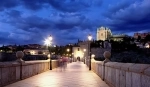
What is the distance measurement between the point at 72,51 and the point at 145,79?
5895 inches

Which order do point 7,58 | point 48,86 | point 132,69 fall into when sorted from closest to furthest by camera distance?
point 132,69
point 48,86
point 7,58

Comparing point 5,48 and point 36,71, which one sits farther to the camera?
point 5,48

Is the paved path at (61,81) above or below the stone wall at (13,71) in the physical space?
below

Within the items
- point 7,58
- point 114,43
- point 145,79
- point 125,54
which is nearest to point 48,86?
point 145,79

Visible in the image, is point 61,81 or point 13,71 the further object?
point 61,81

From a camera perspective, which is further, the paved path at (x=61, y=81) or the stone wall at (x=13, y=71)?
the paved path at (x=61, y=81)

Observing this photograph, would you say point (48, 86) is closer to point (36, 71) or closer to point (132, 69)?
point (132, 69)

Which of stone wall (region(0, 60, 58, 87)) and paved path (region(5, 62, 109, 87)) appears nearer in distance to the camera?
stone wall (region(0, 60, 58, 87))

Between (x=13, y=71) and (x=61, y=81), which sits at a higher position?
(x=13, y=71)

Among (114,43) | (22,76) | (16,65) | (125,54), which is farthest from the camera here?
(114,43)

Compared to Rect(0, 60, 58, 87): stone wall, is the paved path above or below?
below

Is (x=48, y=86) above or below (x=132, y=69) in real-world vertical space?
below

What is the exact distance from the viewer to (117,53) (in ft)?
481

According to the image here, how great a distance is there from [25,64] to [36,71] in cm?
435
